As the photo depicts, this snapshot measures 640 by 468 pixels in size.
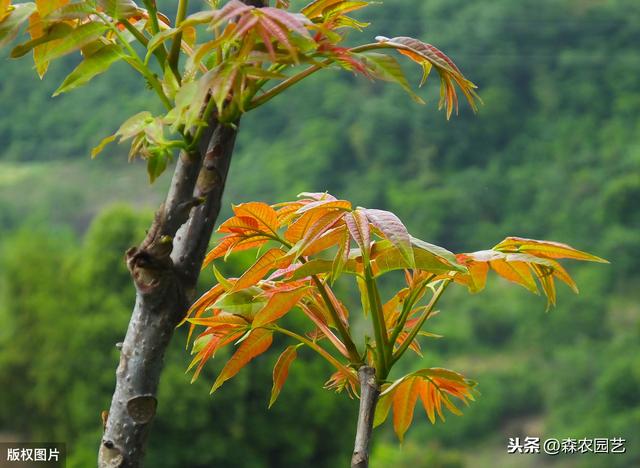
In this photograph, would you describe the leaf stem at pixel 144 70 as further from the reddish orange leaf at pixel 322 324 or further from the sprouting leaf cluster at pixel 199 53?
the reddish orange leaf at pixel 322 324

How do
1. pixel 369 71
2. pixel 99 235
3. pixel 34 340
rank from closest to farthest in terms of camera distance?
pixel 369 71, pixel 99 235, pixel 34 340

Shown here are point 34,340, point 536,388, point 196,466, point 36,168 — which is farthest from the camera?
point 36,168

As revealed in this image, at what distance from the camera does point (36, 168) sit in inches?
403

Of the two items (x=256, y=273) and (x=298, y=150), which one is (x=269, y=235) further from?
(x=298, y=150)

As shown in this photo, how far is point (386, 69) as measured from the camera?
1.74 ft

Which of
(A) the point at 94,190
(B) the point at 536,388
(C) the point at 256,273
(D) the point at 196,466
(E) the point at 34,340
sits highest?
(C) the point at 256,273

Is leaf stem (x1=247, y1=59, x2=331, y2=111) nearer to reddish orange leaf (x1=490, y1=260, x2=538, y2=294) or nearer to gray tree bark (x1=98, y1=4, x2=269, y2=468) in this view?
gray tree bark (x1=98, y1=4, x2=269, y2=468)

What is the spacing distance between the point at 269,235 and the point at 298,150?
424 inches

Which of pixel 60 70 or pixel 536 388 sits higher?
pixel 60 70

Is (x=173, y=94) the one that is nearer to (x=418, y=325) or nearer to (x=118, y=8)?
(x=118, y=8)

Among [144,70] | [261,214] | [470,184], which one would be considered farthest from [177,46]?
[470,184]

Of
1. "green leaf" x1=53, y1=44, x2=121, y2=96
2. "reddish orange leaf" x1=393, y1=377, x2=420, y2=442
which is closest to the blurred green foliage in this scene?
"reddish orange leaf" x1=393, y1=377, x2=420, y2=442

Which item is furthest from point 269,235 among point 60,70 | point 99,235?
point 60,70

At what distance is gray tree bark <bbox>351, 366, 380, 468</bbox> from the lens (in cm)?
60
